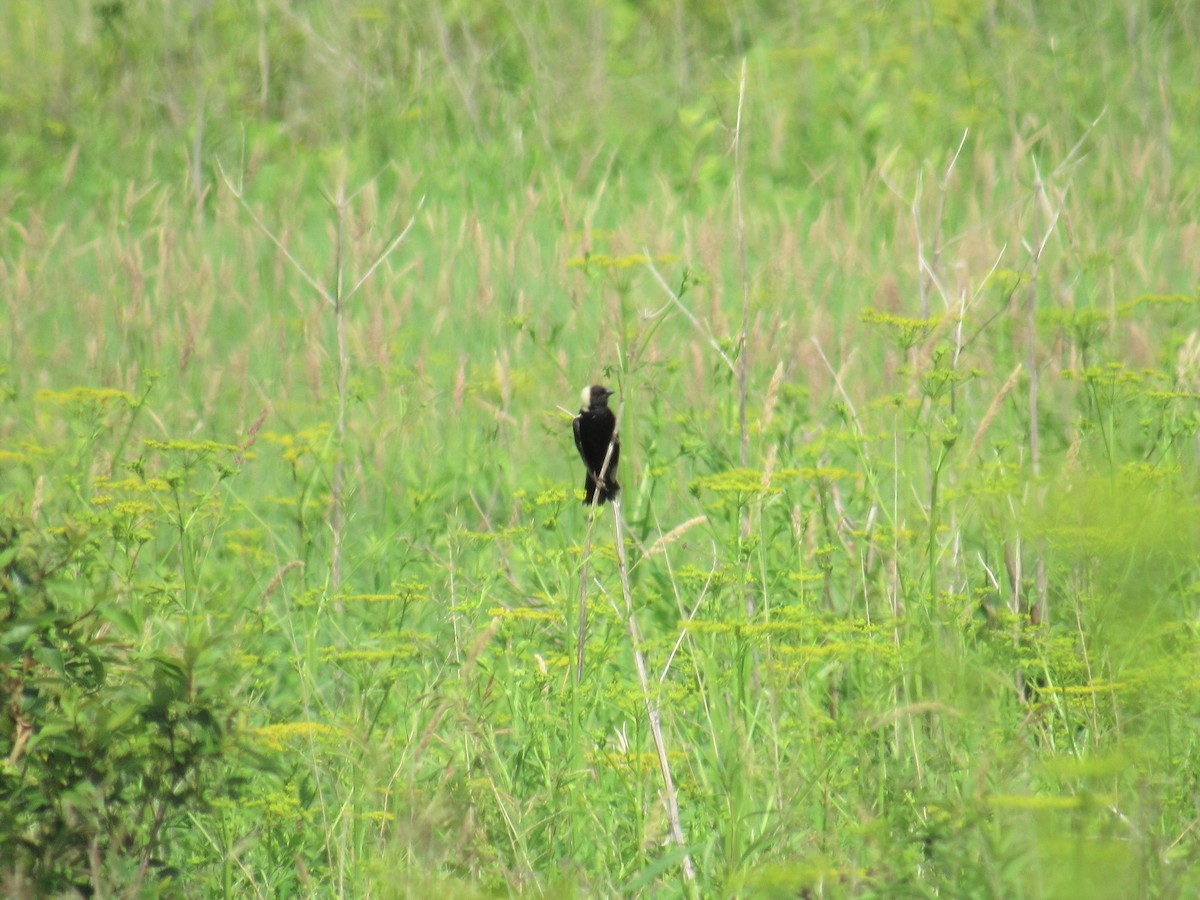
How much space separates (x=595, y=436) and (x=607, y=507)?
9.5 inches

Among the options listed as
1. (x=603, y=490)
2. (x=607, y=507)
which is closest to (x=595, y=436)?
(x=607, y=507)

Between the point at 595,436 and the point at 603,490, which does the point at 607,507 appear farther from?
the point at 603,490

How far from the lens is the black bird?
4.33 metres

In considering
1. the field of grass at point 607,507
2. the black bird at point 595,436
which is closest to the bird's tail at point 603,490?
the black bird at point 595,436

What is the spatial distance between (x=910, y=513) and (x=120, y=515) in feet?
6.27

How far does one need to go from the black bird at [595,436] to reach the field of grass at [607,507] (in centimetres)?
10

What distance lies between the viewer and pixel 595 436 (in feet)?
15.2

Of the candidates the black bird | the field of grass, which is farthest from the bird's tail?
the field of grass

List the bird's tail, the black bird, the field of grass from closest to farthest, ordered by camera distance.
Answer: the field of grass < the bird's tail < the black bird

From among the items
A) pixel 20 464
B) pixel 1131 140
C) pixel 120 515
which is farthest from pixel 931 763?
pixel 1131 140

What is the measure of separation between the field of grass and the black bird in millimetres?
96

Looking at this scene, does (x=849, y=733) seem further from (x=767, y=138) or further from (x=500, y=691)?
(x=767, y=138)

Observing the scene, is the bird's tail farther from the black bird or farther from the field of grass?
the field of grass

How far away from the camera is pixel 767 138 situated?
31.9ft
